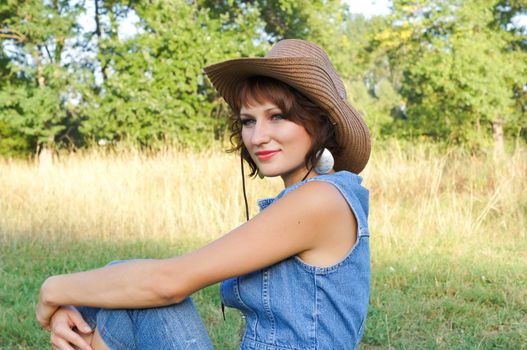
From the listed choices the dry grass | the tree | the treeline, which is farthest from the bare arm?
the tree

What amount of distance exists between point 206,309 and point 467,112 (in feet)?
52.1

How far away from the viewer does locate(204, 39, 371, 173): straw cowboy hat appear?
5.59 feet

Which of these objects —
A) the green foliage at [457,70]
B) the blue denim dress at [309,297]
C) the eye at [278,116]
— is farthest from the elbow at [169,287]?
the green foliage at [457,70]

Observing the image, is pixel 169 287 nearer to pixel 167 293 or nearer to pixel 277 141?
pixel 167 293

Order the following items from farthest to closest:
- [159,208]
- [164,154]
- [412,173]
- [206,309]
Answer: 1. [164,154]
2. [412,173]
3. [159,208]
4. [206,309]

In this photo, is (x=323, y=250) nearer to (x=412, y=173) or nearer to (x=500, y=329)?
(x=500, y=329)

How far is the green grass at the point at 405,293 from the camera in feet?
10.5

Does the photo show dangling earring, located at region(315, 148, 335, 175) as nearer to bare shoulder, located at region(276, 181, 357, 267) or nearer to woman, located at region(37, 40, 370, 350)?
woman, located at region(37, 40, 370, 350)

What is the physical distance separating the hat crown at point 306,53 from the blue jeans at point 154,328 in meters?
0.73

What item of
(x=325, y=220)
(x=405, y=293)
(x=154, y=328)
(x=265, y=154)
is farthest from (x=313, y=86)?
(x=405, y=293)

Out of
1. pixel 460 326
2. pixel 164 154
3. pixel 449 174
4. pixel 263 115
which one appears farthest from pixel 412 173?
pixel 263 115

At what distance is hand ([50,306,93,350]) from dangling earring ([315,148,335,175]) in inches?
30.8

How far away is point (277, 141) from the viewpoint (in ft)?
5.90

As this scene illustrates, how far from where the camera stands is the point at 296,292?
62.7 inches
